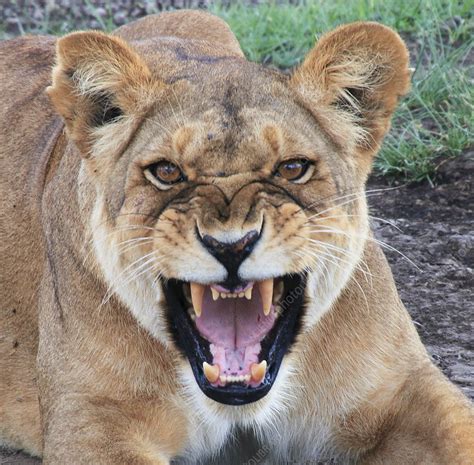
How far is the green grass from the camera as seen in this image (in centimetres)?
585

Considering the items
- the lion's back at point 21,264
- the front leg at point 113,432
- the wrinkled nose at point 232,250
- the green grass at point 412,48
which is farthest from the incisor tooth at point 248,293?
the green grass at point 412,48

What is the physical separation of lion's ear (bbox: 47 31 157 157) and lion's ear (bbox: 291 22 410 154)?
41 centimetres

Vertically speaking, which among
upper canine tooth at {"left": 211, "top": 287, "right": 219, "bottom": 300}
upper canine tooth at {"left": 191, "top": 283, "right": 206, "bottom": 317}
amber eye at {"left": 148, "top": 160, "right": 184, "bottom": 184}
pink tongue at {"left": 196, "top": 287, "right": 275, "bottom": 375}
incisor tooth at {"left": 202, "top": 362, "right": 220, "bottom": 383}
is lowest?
incisor tooth at {"left": 202, "top": 362, "right": 220, "bottom": 383}

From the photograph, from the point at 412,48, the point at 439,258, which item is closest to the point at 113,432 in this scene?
the point at 439,258

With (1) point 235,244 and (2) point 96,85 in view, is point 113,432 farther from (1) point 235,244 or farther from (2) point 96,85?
(2) point 96,85

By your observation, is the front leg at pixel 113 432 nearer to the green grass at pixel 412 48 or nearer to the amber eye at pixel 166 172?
the amber eye at pixel 166 172

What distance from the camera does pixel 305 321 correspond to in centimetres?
331

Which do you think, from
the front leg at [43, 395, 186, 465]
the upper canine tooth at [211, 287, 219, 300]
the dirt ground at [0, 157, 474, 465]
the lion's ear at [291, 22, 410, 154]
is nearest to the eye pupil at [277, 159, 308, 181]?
the lion's ear at [291, 22, 410, 154]

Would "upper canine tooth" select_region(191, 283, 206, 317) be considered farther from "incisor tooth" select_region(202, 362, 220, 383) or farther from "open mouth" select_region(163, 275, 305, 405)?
"incisor tooth" select_region(202, 362, 220, 383)

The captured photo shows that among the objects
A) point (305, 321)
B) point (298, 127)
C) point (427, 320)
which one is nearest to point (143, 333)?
point (305, 321)

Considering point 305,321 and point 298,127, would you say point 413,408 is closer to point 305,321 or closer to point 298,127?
point 305,321

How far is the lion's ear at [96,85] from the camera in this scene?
3326 millimetres

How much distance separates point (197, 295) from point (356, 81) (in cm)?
73

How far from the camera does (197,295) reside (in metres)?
3.11
